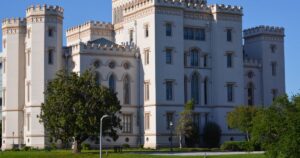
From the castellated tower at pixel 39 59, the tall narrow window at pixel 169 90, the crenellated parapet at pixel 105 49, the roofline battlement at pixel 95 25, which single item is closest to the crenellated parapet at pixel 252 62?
the tall narrow window at pixel 169 90

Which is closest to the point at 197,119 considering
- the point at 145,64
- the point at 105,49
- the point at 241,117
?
the point at 241,117

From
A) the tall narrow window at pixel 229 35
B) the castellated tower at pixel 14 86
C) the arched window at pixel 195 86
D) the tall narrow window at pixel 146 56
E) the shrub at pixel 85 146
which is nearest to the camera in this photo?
the shrub at pixel 85 146

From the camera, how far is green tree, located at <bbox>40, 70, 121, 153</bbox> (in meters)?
63.1

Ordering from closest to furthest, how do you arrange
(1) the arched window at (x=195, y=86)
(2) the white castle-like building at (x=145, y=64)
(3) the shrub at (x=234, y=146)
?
(3) the shrub at (x=234, y=146), (2) the white castle-like building at (x=145, y=64), (1) the arched window at (x=195, y=86)

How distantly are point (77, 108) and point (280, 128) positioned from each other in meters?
21.7

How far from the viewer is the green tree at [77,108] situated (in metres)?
63.1

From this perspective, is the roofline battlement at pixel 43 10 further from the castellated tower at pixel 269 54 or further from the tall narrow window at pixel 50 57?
the castellated tower at pixel 269 54

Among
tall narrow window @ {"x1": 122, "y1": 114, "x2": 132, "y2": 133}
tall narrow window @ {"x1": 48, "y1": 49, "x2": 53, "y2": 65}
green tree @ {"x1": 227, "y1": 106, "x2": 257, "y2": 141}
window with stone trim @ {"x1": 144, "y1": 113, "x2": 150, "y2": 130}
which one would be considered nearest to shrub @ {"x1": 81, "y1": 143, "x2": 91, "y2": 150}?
tall narrow window @ {"x1": 122, "y1": 114, "x2": 132, "y2": 133}

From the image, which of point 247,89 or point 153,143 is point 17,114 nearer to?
point 153,143

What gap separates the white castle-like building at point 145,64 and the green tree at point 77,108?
11873 mm

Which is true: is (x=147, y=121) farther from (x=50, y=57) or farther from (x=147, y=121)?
(x=50, y=57)

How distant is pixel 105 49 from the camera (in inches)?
3110

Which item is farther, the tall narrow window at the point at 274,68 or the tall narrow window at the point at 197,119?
the tall narrow window at the point at 274,68

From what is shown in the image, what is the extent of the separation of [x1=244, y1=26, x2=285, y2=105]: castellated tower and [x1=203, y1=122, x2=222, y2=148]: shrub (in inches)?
476
